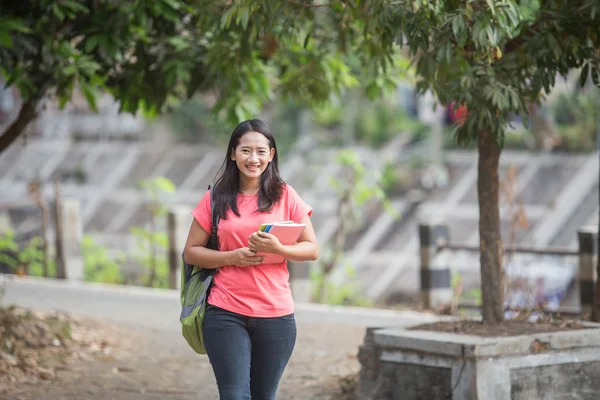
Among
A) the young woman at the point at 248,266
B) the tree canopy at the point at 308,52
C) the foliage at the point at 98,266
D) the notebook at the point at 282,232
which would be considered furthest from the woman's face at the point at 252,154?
the foliage at the point at 98,266

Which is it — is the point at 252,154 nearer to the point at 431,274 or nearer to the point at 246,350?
the point at 246,350

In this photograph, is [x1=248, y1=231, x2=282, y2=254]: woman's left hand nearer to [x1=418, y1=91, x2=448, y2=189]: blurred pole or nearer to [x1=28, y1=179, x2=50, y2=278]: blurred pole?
[x1=28, y1=179, x2=50, y2=278]: blurred pole

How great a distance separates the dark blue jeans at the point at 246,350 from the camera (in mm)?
4246

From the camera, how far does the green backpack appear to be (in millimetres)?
4371

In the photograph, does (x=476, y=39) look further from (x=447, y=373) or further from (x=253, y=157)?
(x=447, y=373)

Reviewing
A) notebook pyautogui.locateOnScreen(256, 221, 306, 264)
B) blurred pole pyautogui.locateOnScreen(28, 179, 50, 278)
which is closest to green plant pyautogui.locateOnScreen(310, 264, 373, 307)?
blurred pole pyautogui.locateOnScreen(28, 179, 50, 278)

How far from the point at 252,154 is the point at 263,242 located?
19.1 inches

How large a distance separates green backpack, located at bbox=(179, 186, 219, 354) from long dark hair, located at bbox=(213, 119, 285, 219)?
2.5 inches

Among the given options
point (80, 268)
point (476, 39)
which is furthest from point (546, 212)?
point (476, 39)

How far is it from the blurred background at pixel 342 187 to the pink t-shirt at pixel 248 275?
681 cm

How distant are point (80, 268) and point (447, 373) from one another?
32.4 ft

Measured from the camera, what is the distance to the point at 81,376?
7496 mm

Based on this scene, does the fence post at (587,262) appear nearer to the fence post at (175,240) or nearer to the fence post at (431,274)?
the fence post at (431,274)

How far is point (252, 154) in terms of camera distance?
4.44 meters
